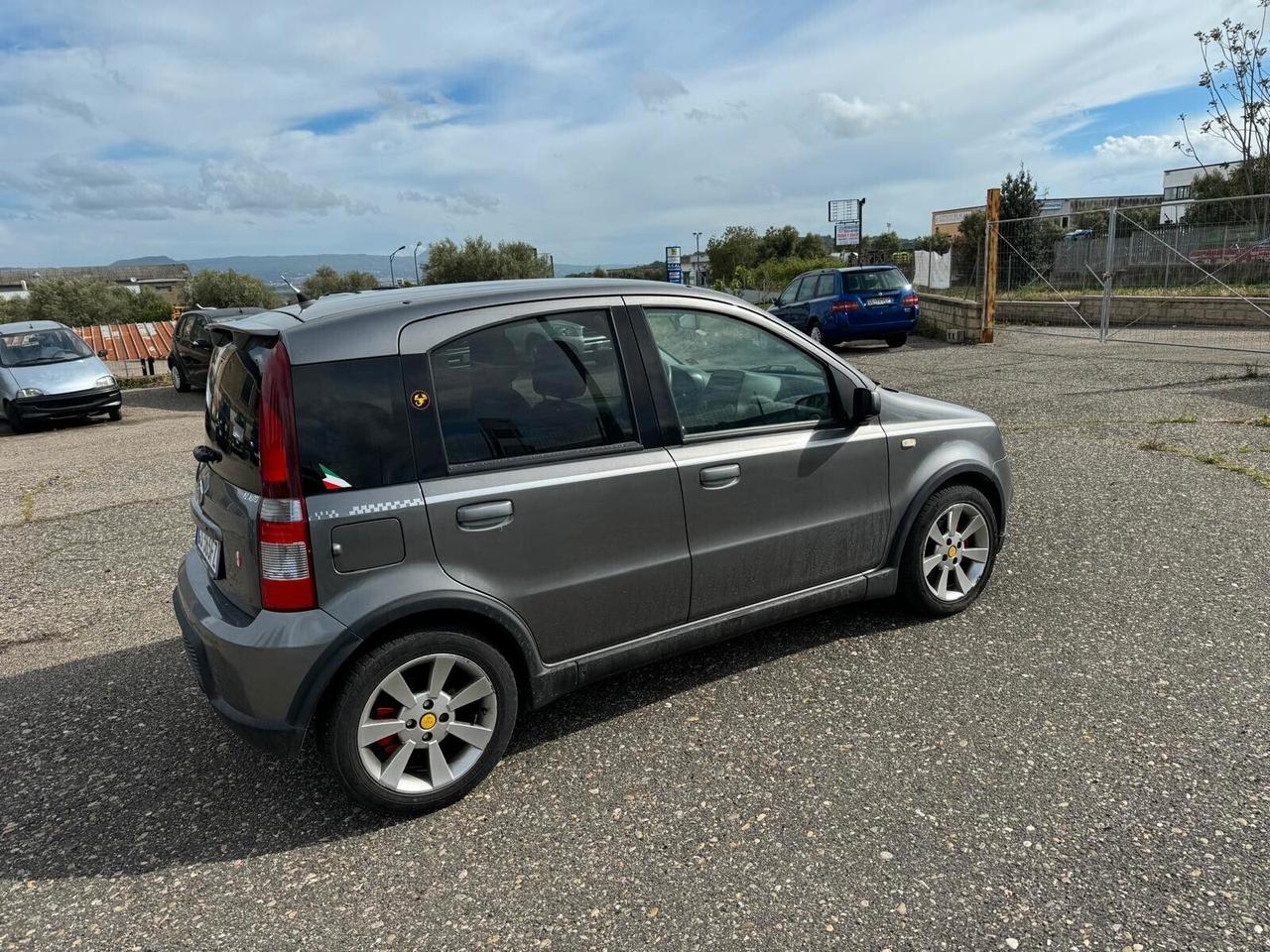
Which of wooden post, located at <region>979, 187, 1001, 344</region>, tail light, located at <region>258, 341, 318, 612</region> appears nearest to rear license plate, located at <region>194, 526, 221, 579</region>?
tail light, located at <region>258, 341, 318, 612</region>

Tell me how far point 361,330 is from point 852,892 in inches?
93.5

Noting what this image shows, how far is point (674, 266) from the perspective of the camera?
36031 millimetres

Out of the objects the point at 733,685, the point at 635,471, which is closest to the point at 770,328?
the point at 635,471

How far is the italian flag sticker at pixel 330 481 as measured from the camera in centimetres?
276

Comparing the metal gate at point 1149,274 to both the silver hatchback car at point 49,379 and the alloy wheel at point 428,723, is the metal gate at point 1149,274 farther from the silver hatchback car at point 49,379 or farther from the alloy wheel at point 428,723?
the silver hatchback car at point 49,379

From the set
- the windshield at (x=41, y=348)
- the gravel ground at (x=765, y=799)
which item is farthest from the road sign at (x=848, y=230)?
the gravel ground at (x=765, y=799)

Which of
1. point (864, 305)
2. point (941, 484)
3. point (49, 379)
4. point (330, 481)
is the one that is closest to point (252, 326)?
point (330, 481)

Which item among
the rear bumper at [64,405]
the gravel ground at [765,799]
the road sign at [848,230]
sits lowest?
the gravel ground at [765,799]

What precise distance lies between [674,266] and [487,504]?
113 ft

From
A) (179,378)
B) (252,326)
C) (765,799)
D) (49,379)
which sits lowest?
(765,799)

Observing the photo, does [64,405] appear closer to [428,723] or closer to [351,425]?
[351,425]

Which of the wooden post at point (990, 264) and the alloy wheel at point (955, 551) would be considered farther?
the wooden post at point (990, 264)

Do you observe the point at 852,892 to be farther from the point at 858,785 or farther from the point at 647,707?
the point at 647,707

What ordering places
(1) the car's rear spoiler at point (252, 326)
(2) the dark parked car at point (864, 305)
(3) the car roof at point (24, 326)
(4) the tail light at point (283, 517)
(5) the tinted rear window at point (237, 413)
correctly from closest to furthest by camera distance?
(4) the tail light at point (283, 517) → (5) the tinted rear window at point (237, 413) → (1) the car's rear spoiler at point (252, 326) → (3) the car roof at point (24, 326) → (2) the dark parked car at point (864, 305)
